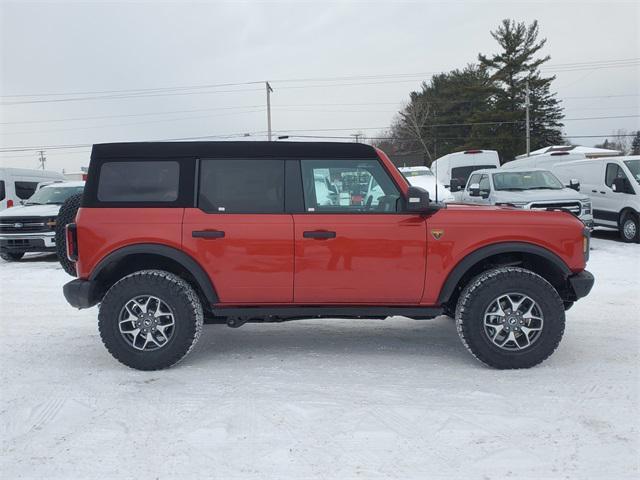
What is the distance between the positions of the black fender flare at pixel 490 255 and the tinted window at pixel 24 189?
16.0 metres

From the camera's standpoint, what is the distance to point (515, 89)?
4638 cm

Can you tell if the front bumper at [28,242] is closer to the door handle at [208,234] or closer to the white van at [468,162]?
the door handle at [208,234]

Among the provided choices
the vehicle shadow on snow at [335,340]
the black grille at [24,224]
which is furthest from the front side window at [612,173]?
the black grille at [24,224]

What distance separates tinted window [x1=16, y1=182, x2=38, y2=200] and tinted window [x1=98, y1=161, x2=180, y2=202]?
14.2 meters

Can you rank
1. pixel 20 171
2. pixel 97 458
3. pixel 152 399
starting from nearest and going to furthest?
pixel 97 458, pixel 152 399, pixel 20 171

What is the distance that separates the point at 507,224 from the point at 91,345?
13.3 ft

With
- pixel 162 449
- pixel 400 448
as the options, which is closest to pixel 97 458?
pixel 162 449

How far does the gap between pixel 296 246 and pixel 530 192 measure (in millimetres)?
9197

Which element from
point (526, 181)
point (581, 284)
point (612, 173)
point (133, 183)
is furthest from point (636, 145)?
point (133, 183)

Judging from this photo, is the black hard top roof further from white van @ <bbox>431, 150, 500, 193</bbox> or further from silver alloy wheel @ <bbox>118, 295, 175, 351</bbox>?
white van @ <bbox>431, 150, 500, 193</bbox>

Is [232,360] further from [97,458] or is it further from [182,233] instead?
[97,458]

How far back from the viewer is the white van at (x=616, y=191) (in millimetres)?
12164

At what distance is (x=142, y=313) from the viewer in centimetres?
429

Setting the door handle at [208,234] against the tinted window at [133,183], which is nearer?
the door handle at [208,234]
